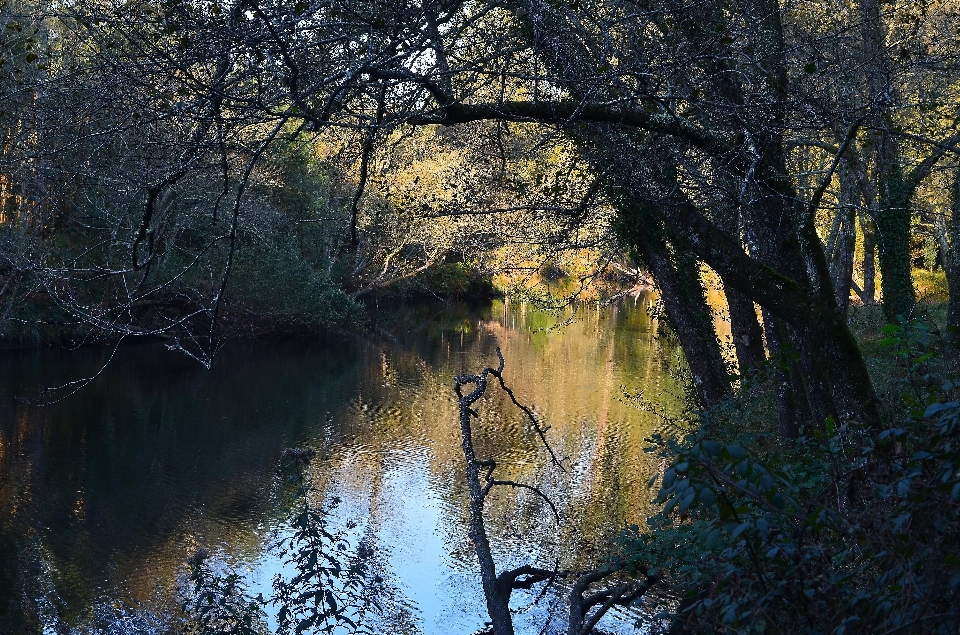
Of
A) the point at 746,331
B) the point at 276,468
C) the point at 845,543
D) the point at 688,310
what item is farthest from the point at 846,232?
the point at 845,543

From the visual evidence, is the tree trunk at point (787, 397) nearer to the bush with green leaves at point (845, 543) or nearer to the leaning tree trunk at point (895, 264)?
the bush with green leaves at point (845, 543)

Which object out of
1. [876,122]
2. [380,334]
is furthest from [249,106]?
[380,334]

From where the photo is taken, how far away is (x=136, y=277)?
18.5 metres

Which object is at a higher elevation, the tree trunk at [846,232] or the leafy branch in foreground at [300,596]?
the tree trunk at [846,232]

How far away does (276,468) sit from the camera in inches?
456

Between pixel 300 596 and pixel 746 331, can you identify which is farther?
pixel 746 331

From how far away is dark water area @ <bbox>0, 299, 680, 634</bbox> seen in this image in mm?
8125

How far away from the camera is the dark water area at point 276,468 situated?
26.7ft

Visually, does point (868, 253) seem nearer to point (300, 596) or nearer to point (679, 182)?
point (679, 182)

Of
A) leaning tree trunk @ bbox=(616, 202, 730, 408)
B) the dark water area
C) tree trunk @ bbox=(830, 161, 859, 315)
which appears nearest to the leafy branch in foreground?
the dark water area

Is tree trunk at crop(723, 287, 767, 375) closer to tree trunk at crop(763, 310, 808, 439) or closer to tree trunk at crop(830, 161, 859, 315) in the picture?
tree trunk at crop(763, 310, 808, 439)

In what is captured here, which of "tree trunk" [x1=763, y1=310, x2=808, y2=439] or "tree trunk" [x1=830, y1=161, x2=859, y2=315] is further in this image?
"tree trunk" [x1=830, y1=161, x2=859, y2=315]

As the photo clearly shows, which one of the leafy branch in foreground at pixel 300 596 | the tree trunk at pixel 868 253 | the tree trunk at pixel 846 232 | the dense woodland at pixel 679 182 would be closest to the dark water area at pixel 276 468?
the leafy branch in foreground at pixel 300 596

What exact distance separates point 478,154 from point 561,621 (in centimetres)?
457
